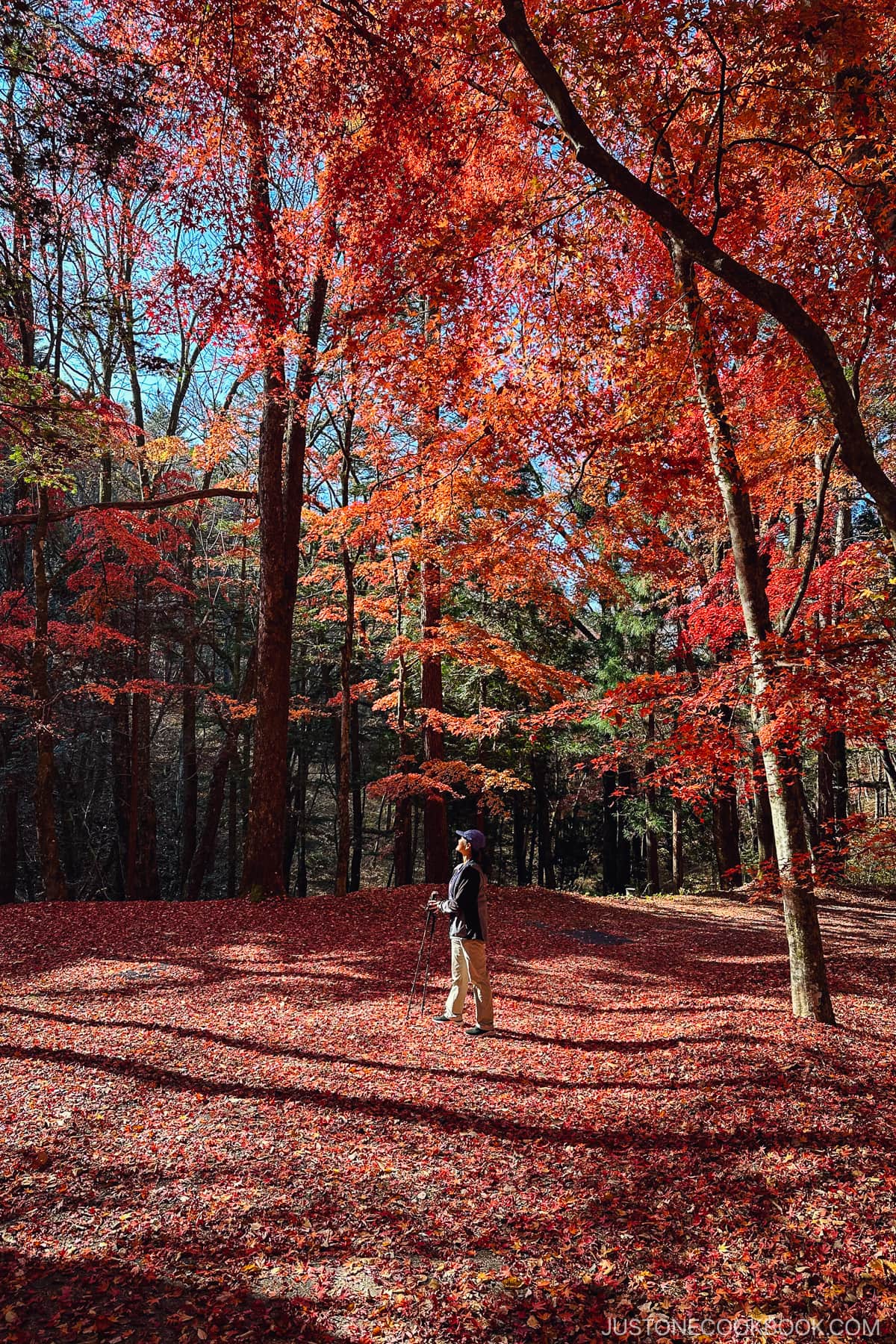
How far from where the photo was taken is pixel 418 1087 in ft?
16.3

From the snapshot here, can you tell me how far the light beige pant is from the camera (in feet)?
20.5

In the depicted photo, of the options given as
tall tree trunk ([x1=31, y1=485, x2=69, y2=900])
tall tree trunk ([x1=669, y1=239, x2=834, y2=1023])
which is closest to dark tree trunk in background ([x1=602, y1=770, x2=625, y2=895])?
tall tree trunk ([x1=31, y1=485, x2=69, y2=900])

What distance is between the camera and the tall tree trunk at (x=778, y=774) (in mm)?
5895

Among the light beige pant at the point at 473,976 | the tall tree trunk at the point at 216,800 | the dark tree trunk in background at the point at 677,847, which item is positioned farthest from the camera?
the dark tree trunk in background at the point at 677,847

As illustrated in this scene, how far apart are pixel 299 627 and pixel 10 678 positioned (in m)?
8.30

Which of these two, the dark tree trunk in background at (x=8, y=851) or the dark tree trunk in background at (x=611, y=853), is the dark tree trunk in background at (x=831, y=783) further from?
the dark tree trunk in background at (x=8, y=851)

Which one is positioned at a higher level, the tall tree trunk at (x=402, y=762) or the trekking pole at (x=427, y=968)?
the tall tree trunk at (x=402, y=762)

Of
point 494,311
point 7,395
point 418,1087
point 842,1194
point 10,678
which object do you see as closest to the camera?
point 842,1194

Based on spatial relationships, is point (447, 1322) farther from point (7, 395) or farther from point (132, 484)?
point (132, 484)

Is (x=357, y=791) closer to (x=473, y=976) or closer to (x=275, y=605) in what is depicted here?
(x=275, y=605)

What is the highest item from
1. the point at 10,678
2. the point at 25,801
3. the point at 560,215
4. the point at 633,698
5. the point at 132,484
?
the point at 132,484

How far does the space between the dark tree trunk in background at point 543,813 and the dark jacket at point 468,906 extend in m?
16.6

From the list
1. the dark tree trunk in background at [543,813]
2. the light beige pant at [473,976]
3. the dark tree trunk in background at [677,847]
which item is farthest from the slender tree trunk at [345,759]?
the dark tree trunk in background at [543,813]

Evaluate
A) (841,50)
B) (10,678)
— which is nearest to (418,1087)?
(841,50)
